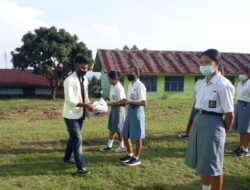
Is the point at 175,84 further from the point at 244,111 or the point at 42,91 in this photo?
the point at 244,111

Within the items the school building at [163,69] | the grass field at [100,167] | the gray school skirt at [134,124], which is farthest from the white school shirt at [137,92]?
the school building at [163,69]

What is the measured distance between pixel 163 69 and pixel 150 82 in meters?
1.49

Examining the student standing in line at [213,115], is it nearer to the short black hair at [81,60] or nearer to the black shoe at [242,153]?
the short black hair at [81,60]

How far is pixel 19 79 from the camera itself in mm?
34781

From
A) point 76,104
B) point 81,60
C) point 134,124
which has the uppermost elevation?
point 81,60

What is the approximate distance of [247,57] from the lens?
29641 mm

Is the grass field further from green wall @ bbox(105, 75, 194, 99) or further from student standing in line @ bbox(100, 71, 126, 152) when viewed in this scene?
green wall @ bbox(105, 75, 194, 99)

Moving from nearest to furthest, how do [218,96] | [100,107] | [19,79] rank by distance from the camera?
[218,96] → [100,107] → [19,79]

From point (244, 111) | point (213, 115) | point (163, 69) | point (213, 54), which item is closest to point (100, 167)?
point (213, 115)

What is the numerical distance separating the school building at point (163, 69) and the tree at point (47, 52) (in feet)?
13.5

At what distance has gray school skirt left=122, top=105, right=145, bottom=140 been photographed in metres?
6.06

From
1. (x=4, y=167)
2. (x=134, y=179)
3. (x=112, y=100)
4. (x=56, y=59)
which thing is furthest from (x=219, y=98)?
(x=56, y=59)

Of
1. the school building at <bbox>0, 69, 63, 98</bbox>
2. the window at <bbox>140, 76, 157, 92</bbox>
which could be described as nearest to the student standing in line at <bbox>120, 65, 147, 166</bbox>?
the window at <bbox>140, 76, 157, 92</bbox>

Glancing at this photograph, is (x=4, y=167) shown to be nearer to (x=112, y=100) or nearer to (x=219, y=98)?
(x=112, y=100)
